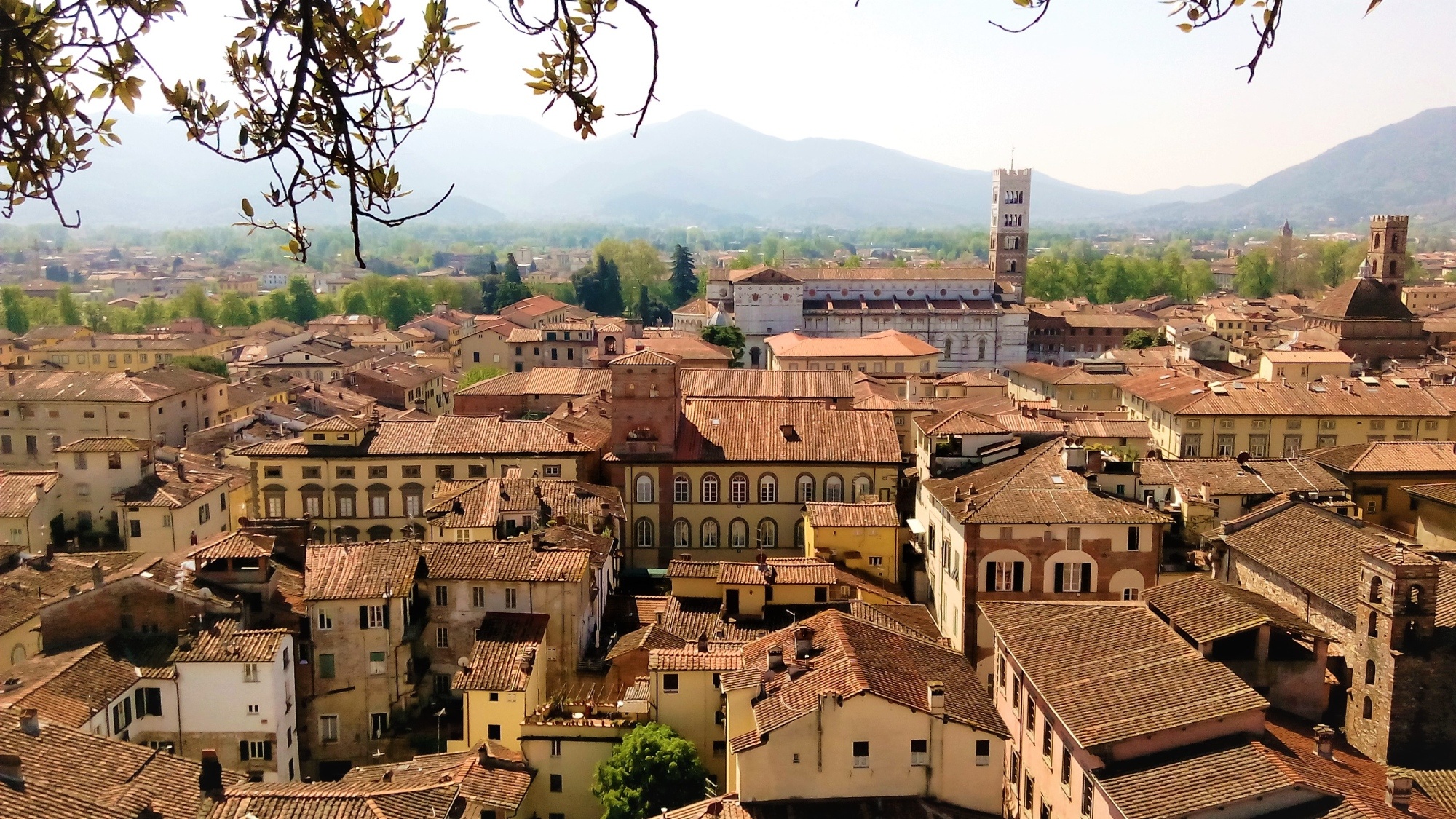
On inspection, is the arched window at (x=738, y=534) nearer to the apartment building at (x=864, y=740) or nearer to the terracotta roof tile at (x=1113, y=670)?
the terracotta roof tile at (x=1113, y=670)

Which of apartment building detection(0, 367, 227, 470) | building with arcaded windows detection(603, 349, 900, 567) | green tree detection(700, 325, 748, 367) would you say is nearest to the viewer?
building with arcaded windows detection(603, 349, 900, 567)

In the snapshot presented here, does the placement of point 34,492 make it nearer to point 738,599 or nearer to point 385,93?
point 738,599

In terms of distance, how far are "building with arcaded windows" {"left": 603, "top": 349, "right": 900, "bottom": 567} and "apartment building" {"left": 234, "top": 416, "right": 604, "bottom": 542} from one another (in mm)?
2075

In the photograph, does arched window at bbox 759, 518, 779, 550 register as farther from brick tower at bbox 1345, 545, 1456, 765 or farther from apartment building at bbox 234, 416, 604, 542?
brick tower at bbox 1345, 545, 1456, 765

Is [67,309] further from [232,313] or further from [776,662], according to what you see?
[776,662]

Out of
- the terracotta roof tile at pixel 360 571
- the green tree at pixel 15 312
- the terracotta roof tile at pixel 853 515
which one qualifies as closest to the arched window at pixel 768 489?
the terracotta roof tile at pixel 853 515

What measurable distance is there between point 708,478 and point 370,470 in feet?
37.3

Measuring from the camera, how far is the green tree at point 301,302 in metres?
120

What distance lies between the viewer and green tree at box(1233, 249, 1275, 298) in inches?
5468

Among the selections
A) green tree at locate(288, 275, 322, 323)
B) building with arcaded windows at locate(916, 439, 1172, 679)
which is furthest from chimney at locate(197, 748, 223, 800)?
green tree at locate(288, 275, 322, 323)

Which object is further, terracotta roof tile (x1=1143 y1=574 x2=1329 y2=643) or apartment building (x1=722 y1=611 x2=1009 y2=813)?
terracotta roof tile (x1=1143 y1=574 x2=1329 y2=643)

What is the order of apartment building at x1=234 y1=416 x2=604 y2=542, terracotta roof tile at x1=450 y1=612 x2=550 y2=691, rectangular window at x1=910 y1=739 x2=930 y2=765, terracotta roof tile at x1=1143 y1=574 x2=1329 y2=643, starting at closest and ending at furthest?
1. rectangular window at x1=910 y1=739 x2=930 y2=765
2. terracotta roof tile at x1=1143 y1=574 x2=1329 y2=643
3. terracotta roof tile at x1=450 y1=612 x2=550 y2=691
4. apartment building at x1=234 y1=416 x2=604 y2=542

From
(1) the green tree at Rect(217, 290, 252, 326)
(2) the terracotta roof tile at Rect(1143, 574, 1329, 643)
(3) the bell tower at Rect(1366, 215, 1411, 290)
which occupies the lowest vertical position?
(2) the terracotta roof tile at Rect(1143, 574, 1329, 643)

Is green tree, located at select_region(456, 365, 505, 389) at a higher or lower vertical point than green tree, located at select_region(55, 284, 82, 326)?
lower
